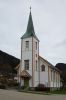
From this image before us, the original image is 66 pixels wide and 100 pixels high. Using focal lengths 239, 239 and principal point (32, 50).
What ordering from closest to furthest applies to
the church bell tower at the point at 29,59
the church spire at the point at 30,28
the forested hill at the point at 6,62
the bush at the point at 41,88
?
the bush at the point at 41,88 → the church bell tower at the point at 29,59 → the church spire at the point at 30,28 → the forested hill at the point at 6,62

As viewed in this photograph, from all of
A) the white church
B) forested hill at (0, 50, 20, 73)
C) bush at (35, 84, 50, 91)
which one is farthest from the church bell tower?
forested hill at (0, 50, 20, 73)

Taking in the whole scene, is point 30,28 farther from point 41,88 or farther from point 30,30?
point 41,88

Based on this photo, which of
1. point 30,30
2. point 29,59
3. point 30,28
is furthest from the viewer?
point 30,28

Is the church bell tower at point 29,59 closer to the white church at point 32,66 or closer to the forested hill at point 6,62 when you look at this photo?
the white church at point 32,66

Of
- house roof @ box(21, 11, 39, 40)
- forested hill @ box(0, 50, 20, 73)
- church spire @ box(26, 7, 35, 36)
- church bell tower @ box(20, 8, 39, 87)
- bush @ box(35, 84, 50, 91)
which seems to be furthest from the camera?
forested hill @ box(0, 50, 20, 73)

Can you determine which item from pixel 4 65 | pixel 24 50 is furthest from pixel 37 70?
pixel 4 65

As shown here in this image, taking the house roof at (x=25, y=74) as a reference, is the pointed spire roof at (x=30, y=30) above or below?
above

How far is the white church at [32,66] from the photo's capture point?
4197 cm

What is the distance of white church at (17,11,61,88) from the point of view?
41969 millimetres

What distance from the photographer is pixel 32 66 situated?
137ft

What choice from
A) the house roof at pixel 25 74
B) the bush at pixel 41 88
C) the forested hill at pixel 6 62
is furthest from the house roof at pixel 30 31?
the forested hill at pixel 6 62

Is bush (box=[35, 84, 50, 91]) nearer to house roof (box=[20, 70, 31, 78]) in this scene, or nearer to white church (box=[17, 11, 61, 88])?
white church (box=[17, 11, 61, 88])

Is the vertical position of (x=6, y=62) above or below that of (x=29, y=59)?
above

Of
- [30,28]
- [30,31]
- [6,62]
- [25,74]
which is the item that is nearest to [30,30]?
[30,31]
